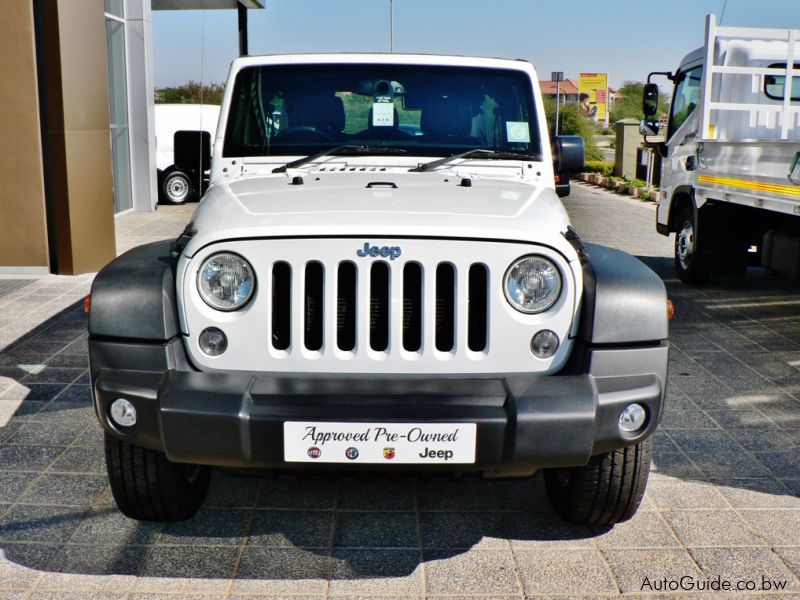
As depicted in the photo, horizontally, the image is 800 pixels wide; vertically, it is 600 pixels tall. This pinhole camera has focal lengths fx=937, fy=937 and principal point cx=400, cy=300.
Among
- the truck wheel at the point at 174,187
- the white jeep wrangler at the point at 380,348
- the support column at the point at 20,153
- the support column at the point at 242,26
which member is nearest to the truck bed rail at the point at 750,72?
the white jeep wrangler at the point at 380,348

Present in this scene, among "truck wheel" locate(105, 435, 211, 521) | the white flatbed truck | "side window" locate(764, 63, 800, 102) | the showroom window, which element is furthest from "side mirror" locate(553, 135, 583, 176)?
the showroom window

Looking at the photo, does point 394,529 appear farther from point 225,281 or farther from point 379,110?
point 379,110

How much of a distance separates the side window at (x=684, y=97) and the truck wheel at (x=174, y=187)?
992 cm

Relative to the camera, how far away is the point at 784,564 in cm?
343

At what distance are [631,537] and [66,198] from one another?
7.24m

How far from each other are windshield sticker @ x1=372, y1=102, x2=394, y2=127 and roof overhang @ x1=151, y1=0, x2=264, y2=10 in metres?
16.2

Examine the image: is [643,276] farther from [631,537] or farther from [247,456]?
[247,456]

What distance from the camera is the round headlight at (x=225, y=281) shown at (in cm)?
320

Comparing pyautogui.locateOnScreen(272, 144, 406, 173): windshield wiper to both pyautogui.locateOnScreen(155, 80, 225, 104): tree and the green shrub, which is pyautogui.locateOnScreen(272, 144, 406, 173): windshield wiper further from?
the green shrub

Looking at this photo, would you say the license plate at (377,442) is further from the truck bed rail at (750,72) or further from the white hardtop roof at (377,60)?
the truck bed rail at (750,72)

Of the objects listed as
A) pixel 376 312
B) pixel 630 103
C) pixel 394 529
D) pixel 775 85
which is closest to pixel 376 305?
pixel 376 312

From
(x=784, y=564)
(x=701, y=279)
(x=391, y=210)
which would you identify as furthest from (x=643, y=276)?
(x=701, y=279)

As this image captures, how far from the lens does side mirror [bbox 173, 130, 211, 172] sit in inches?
185

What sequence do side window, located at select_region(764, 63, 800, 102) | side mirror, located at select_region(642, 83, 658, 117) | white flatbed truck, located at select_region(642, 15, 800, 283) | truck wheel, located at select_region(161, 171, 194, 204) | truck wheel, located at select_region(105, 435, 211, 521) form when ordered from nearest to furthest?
truck wheel, located at select_region(105, 435, 211, 521), white flatbed truck, located at select_region(642, 15, 800, 283), side window, located at select_region(764, 63, 800, 102), side mirror, located at select_region(642, 83, 658, 117), truck wheel, located at select_region(161, 171, 194, 204)
